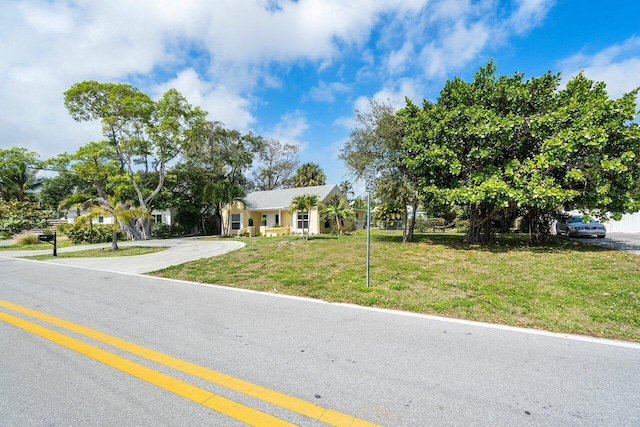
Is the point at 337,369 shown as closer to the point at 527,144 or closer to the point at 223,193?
the point at 527,144

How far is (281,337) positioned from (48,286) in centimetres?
660

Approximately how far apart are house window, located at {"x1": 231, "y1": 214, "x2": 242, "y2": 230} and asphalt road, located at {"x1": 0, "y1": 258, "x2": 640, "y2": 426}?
22.7 meters

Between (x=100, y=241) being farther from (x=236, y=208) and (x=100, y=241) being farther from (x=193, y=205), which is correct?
(x=236, y=208)

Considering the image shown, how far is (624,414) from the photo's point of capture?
2.27 meters

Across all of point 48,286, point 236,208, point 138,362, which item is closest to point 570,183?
point 138,362

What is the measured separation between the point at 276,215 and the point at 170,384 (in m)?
24.0

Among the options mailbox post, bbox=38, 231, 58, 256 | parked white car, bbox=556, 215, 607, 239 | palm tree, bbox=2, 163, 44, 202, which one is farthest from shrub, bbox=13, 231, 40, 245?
parked white car, bbox=556, 215, 607, 239

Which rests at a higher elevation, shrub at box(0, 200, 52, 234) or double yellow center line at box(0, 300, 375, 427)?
shrub at box(0, 200, 52, 234)

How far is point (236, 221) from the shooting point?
27.8m

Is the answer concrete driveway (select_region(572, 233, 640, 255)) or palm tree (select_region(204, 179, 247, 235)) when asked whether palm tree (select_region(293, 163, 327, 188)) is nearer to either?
palm tree (select_region(204, 179, 247, 235))

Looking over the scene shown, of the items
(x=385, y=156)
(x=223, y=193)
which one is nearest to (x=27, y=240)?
(x=223, y=193)

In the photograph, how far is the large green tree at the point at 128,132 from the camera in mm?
21109

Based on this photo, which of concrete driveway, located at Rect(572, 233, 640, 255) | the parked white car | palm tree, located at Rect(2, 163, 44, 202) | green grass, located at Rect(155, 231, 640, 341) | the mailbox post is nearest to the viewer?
green grass, located at Rect(155, 231, 640, 341)

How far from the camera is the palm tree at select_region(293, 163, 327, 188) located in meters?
38.6
